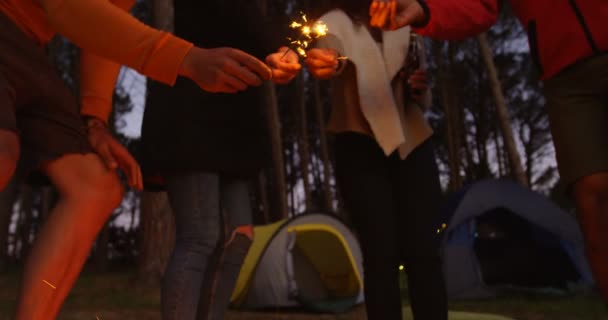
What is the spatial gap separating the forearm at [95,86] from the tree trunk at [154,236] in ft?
15.5

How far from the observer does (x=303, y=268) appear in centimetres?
568

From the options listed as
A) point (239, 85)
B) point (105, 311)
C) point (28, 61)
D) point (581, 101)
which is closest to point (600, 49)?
point (581, 101)

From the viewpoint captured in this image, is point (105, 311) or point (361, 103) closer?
point (361, 103)

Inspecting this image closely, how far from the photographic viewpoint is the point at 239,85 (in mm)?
1053

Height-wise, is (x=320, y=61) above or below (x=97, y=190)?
above

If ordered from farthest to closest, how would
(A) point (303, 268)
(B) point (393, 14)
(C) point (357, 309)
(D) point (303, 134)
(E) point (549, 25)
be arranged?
(D) point (303, 134)
(A) point (303, 268)
(C) point (357, 309)
(E) point (549, 25)
(B) point (393, 14)

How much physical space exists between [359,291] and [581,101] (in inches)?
154

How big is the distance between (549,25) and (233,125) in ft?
3.67

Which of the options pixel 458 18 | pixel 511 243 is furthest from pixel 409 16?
pixel 511 243

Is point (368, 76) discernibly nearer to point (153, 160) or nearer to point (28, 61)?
point (153, 160)

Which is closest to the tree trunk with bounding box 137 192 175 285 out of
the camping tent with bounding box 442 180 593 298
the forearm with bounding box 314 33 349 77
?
the camping tent with bounding box 442 180 593 298

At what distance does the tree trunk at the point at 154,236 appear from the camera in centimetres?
630

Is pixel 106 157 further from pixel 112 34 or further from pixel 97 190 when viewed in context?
pixel 112 34

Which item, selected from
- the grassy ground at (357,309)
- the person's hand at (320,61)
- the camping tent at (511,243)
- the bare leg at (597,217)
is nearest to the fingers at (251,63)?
the person's hand at (320,61)
